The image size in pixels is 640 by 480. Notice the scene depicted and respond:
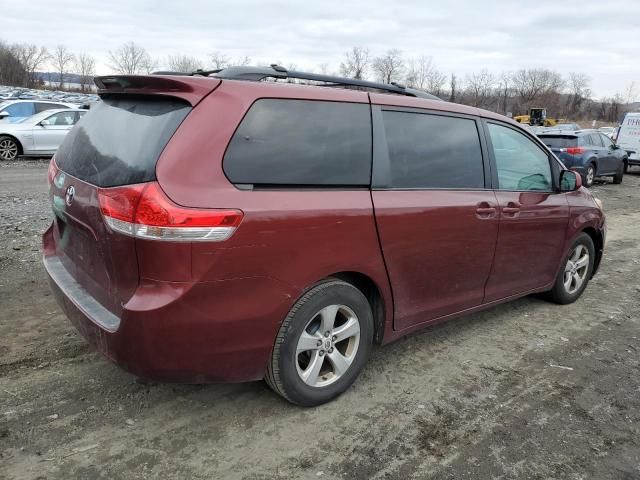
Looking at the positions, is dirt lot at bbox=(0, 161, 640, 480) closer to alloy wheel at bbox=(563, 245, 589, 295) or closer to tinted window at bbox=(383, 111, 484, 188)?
alloy wheel at bbox=(563, 245, 589, 295)

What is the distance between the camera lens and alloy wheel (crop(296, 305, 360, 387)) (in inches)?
115

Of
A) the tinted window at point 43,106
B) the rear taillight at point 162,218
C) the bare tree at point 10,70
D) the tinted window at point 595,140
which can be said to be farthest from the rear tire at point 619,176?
the bare tree at point 10,70

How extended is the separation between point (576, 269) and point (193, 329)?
3885 millimetres

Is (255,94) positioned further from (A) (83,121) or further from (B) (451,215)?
(B) (451,215)

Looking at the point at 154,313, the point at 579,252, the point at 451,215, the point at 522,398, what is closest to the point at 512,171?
the point at 451,215

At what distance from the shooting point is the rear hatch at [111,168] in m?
2.50

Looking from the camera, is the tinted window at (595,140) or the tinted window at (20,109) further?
the tinted window at (595,140)

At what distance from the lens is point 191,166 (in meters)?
2.44

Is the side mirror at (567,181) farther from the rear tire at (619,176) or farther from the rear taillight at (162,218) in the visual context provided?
the rear tire at (619,176)

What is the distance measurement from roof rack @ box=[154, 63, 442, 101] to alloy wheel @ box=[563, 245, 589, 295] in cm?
218

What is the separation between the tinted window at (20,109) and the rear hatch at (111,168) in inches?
592

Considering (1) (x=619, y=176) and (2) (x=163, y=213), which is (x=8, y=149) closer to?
(2) (x=163, y=213)

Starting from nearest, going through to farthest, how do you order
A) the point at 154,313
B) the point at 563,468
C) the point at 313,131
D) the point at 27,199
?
the point at 154,313
the point at 563,468
the point at 313,131
the point at 27,199

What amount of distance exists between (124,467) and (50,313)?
7.04 feet
